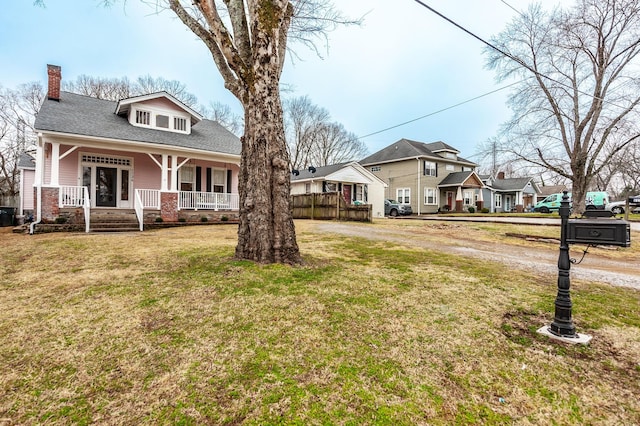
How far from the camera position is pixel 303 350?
92.8 inches

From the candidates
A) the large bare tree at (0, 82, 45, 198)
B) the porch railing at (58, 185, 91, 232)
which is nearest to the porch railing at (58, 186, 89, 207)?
the porch railing at (58, 185, 91, 232)

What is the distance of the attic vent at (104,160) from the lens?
12.5 m

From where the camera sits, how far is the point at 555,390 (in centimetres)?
194

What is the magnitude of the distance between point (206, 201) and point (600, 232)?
13.9 meters

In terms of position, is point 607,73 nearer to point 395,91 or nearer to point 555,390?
point 395,91

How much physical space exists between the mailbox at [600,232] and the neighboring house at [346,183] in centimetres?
1830

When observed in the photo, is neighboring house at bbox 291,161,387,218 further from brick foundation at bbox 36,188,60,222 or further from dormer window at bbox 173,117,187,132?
brick foundation at bbox 36,188,60,222

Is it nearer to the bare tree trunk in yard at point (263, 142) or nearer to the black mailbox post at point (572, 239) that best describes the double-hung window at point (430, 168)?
the bare tree trunk in yard at point (263, 142)

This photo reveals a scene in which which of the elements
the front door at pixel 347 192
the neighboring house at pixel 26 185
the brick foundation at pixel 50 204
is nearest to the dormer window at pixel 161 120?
the brick foundation at pixel 50 204

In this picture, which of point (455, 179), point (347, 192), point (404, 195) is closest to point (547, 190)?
point (455, 179)

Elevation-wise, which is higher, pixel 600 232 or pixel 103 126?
pixel 103 126

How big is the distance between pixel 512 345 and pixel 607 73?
24.6 m

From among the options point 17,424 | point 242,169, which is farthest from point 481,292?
point 17,424

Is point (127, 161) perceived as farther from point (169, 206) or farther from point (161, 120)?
point (169, 206)
